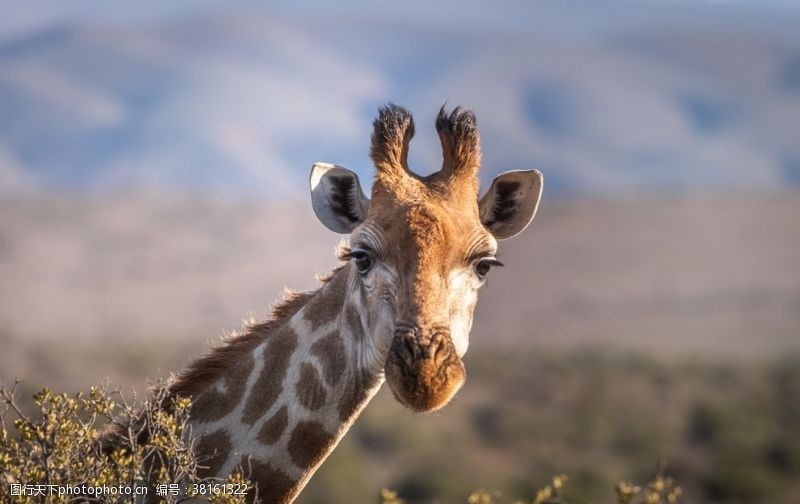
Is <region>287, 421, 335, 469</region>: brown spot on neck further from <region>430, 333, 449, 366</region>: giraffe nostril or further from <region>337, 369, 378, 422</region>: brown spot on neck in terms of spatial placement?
<region>430, 333, 449, 366</region>: giraffe nostril

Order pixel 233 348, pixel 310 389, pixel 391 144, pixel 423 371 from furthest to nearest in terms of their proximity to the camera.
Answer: pixel 233 348, pixel 391 144, pixel 310 389, pixel 423 371

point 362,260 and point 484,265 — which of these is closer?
point 362,260

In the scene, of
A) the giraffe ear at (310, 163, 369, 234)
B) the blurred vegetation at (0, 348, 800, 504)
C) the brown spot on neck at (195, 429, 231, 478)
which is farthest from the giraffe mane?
the blurred vegetation at (0, 348, 800, 504)

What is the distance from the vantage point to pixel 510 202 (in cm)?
894

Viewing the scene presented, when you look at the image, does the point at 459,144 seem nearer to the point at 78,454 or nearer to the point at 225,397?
the point at 225,397

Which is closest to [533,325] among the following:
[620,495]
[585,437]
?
[585,437]

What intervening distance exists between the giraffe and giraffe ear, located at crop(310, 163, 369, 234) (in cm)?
1

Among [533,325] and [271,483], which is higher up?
[533,325]

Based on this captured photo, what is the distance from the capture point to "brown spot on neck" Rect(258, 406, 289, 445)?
8.03 metres

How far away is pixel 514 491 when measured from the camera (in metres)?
36.7

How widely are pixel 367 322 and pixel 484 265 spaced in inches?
37.3

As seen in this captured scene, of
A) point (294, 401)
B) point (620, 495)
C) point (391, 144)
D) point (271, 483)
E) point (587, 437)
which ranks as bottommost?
point (271, 483)

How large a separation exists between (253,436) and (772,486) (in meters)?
32.3

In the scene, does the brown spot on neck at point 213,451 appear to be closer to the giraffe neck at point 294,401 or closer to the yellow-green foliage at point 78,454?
the giraffe neck at point 294,401
